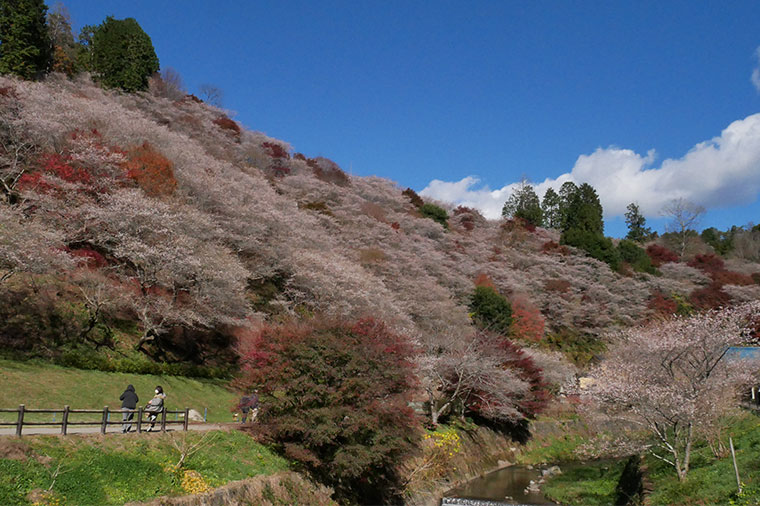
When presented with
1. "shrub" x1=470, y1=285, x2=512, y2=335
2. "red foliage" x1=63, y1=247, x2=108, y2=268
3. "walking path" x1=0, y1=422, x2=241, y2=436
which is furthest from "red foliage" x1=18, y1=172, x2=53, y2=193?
"shrub" x1=470, y1=285, x2=512, y2=335

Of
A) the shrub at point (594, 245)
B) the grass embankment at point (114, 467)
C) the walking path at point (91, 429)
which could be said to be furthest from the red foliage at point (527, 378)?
the shrub at point (594, 245)

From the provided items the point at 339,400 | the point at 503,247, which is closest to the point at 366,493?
the point at 339,400

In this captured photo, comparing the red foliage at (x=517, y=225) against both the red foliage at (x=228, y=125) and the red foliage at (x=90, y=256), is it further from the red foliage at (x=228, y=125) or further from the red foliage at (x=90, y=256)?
the red foliage at (x=90, y=256)

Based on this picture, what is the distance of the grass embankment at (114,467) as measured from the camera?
10.7 meters

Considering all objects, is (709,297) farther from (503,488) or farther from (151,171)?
(151,171)

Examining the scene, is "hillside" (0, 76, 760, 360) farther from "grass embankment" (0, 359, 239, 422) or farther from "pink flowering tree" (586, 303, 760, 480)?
"pink flowering tree" (586, 303, 760, 480)

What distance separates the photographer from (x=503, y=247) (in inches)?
2672

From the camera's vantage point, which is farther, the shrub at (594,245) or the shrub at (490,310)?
the shrub at (594,245)

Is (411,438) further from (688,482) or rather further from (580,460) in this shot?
(580,460)

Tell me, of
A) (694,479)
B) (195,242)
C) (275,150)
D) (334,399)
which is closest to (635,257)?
(275,150)

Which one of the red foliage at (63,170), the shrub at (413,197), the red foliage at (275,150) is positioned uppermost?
the red foliage at (275,150)

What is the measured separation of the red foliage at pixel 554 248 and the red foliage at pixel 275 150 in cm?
3664

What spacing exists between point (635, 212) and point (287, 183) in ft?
231

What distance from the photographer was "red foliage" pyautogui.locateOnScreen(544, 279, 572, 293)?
193ft
